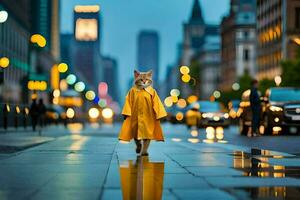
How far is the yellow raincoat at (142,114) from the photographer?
12.6 m

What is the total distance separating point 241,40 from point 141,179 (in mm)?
139407

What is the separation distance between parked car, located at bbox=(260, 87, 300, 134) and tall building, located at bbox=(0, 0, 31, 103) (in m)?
51.8

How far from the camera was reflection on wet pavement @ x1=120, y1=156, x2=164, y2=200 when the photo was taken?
6803 mm

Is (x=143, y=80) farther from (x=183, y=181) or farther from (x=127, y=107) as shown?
(x=183, y=181)

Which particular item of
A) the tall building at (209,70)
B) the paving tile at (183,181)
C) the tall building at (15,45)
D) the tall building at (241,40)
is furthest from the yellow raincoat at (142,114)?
the tall building at (209,70)

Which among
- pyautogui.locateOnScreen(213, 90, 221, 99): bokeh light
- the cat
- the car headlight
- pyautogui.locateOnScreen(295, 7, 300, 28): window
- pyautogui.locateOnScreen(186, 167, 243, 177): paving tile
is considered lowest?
pyautogui.locateOnScreen(186, 167, 243, 177): paving tile

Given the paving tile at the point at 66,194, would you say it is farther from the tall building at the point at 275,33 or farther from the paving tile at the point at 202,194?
the tall building at the point at 275,33

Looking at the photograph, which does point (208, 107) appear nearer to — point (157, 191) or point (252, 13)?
point (157, 191)

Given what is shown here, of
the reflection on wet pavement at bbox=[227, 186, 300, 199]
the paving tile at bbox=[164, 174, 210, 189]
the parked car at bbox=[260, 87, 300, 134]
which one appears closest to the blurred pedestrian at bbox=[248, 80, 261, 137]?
the parked car at bbox=[260, 87, 300, 134]

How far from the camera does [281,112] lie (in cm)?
2478

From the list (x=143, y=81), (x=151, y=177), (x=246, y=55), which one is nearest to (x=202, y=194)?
(x=151, y=177)

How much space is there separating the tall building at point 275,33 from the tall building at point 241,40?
59.5 feet

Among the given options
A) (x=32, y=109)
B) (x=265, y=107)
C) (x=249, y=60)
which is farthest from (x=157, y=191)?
(x=249, y=60)

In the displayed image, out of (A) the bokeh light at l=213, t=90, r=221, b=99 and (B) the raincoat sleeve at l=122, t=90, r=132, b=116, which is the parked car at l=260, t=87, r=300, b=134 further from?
(A) the bokeh light at l=213, t=90, r=221, b=99
